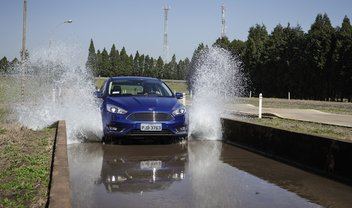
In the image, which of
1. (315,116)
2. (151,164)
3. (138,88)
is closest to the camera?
(151,164)

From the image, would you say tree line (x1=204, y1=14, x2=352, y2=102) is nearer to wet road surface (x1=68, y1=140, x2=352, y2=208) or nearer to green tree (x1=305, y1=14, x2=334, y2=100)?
green tree (x1=305, y1=14, x2=334, y2=100)

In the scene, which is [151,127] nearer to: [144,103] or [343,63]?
[144,103]

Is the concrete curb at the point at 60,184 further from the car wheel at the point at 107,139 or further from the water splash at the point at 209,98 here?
the water splash at the point at 209,98

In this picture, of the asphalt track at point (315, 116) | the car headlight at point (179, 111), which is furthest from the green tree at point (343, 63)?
the car headlight at point (179, 111)

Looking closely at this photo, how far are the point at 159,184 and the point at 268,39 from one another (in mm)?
64595

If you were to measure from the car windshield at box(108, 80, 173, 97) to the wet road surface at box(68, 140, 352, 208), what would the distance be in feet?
6.52

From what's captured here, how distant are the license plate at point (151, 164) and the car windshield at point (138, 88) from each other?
310cm

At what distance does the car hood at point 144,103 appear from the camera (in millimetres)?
9469

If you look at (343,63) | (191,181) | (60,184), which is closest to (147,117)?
(191,181)

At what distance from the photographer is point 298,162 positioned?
7707 mm

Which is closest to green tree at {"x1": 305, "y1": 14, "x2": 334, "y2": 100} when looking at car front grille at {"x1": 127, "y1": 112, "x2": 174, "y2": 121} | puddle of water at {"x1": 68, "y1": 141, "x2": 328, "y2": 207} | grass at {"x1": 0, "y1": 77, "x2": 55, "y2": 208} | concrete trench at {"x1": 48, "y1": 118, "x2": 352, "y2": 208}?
concrete trench at {"x1": 48, "y1": 118, "x2": 352, "y2": 208}

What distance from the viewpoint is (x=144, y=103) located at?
31.6 feet

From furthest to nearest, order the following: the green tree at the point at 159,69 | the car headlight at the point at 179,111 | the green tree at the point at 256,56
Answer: the green tree at the point at 159,69 → the green tree at the point at 256,56 → the car headlight at the point at 179,111

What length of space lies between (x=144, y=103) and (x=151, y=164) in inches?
91.5
